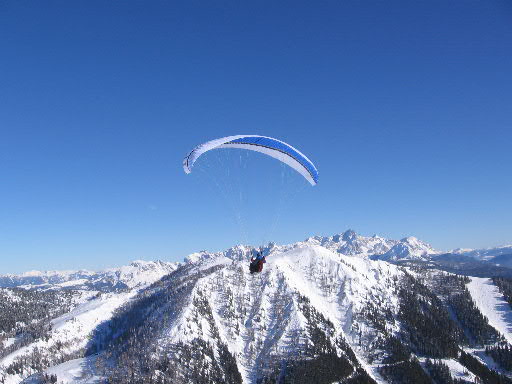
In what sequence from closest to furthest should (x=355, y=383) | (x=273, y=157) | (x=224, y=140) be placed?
(x=224, y=140) < (x=273, y=157) < (x=355, y=383)

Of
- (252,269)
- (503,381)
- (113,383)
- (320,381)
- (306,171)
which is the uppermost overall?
(306,171)

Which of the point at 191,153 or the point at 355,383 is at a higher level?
the point at 191,153

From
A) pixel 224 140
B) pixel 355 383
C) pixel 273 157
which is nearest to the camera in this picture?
pixel 224 140

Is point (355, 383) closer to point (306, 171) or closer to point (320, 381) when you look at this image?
point (320, 381)

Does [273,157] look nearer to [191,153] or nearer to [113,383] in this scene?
[191,153]

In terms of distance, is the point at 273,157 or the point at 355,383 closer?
the point at 273,157

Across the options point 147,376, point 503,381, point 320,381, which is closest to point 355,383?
point 320,381
